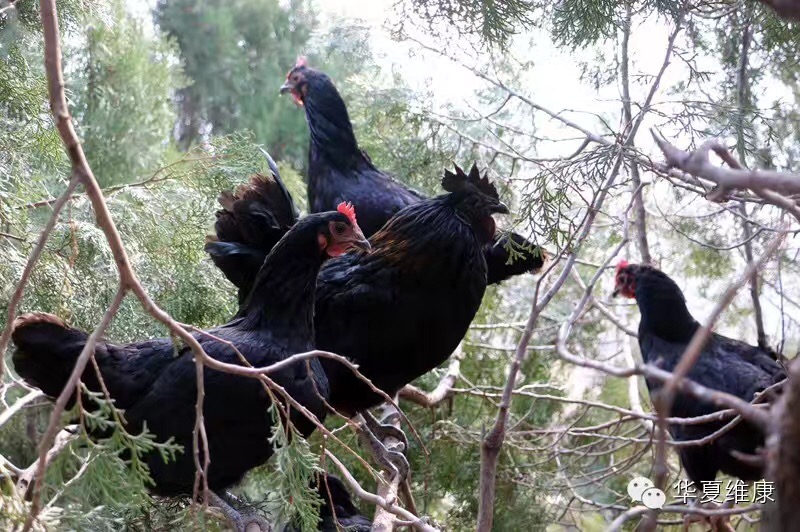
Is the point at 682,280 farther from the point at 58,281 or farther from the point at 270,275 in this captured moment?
the point at 58,281

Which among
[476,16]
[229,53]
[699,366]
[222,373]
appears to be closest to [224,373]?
[222,373]

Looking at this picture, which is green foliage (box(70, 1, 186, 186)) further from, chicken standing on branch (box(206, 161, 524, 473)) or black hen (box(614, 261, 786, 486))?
black hen (box(614, 261, 786, 486))

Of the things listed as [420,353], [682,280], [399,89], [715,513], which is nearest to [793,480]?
[715,513]

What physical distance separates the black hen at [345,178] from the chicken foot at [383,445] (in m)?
0.58

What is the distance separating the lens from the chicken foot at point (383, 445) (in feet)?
8.18

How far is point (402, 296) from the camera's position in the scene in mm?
2352

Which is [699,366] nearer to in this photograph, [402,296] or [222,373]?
[402,296]

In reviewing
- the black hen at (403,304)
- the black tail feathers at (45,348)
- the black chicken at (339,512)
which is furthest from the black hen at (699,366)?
the black tail feathers at (45,348)

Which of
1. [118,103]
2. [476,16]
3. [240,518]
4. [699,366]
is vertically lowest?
[240,518]

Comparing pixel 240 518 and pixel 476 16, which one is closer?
pixel 240 518

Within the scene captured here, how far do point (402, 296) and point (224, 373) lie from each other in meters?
0.61

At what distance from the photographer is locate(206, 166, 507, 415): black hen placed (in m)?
2.33

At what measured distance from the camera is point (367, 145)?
3.75m

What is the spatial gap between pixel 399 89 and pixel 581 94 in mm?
835
